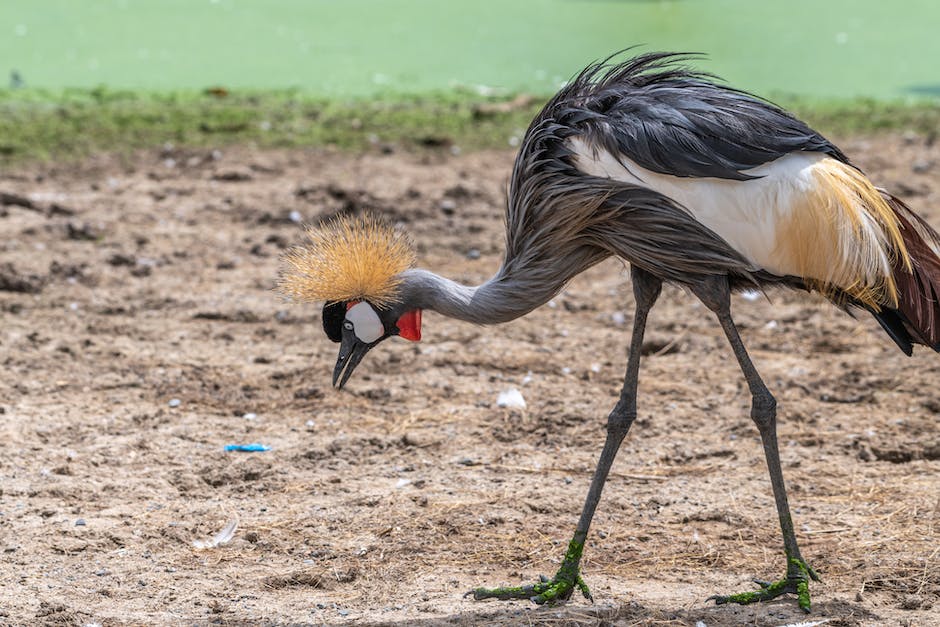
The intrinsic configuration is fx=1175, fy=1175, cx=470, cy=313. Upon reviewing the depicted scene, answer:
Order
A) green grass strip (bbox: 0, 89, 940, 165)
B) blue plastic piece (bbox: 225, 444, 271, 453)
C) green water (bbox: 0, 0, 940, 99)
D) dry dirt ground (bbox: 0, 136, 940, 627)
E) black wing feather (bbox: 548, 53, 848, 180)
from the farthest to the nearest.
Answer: green water (bbox: 0, 0, 940, 99), green grass strip (bbox: 0, 89, 940, 165), blue plastic piece (bbox: 225, 444, 271, 453), dry dirt ground (bbox: 0, 136, 940, 627), black wing feather (bbox: 548, 53, 848, 180)

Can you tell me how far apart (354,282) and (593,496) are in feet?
3.75

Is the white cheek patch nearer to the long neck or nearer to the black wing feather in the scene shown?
the long neck

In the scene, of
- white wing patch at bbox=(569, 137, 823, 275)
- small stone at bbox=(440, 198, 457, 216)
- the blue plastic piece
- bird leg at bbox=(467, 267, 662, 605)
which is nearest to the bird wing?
white wing patch at bbox=(569, 137, 823, 275)

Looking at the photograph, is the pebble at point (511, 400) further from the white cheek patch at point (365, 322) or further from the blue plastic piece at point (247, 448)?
the white cheek patch at point (365, 322)

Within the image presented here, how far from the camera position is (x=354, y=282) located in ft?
13.6

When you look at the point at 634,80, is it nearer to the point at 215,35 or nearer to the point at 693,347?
the point at 693,347

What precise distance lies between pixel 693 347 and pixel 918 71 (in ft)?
23.3

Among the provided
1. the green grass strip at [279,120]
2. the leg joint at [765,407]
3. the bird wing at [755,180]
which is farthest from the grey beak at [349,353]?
the green grass strip at [279,120]

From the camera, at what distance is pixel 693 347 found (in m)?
6.27

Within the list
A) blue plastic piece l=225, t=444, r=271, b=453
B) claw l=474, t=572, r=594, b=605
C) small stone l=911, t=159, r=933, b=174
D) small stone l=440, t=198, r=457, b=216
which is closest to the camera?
claw l=474, t=572, r=594, b=605

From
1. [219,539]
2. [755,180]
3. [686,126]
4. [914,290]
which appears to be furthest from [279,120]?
[914,290]

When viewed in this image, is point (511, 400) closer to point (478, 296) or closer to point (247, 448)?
point (247, 448)

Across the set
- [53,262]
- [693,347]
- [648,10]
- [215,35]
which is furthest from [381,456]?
[648,10]

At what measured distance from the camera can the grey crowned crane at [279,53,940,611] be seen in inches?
151
